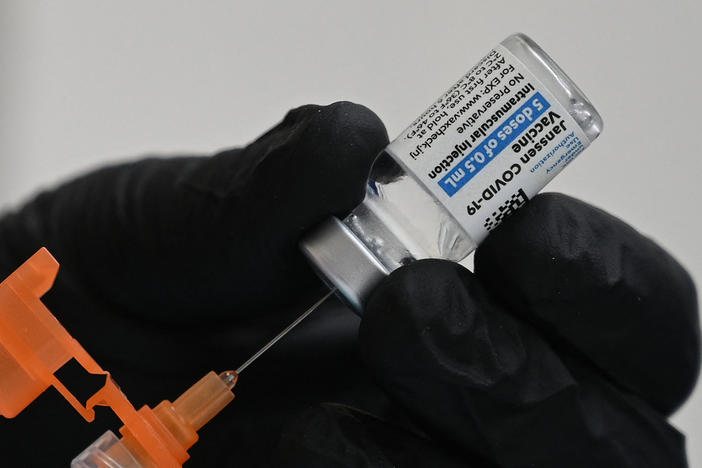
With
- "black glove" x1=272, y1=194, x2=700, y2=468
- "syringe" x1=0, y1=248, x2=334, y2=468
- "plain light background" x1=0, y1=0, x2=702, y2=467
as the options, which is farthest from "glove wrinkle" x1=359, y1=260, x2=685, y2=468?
"plain light background" x1=0, y1=0, x2=702, y2=467

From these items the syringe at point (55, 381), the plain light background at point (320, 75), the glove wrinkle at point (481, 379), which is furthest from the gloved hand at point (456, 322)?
the plain light background at point (320, 75)

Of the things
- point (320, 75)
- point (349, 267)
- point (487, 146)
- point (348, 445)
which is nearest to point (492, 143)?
point (487, 146)

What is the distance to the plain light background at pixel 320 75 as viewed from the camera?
1113 millimetres

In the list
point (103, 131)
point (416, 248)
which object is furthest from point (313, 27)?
point (416, 248)

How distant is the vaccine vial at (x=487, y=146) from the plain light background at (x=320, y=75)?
1.68ft

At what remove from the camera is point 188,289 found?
2.87 ft

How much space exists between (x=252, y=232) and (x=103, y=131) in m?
0.70

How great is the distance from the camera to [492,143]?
623mm

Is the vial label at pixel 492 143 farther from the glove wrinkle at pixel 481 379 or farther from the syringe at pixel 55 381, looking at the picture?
the syringe at pixel 55 381

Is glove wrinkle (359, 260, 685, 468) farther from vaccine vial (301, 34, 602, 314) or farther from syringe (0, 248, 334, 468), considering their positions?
syringe (0, 248, 334, 468)

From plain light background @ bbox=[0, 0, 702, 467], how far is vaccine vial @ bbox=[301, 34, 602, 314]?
513 millimetres

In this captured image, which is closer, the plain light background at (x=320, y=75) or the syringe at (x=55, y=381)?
the syringe at (x=55, y=381)

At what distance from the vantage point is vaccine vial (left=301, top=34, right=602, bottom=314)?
621mm

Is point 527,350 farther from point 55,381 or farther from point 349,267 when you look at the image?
point 55,381
